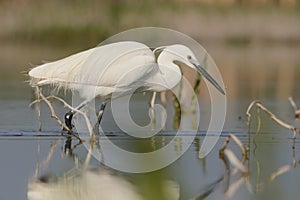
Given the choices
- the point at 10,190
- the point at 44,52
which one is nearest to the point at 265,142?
the point at 10,190

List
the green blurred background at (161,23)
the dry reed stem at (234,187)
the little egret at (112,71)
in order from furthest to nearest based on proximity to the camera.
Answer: the green blurred background at (161,23) → the little egret at (112,71) → the dry reed stem at (234,187)

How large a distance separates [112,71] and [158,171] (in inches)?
65.3

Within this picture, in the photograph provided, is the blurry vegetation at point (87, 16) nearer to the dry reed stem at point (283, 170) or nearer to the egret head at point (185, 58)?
the egret head at point (185, 58)

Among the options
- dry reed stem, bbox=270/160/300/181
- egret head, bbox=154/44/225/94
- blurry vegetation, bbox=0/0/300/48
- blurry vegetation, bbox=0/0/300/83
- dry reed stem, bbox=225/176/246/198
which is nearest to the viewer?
dry reed stem, bbox=225/176/246/198

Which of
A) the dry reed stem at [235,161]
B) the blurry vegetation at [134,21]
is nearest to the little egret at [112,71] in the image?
the dry reed stem at [235,161]

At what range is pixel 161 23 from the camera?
20469 mm

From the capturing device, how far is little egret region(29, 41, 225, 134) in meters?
7.64

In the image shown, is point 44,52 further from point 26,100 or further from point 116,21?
point 26,100

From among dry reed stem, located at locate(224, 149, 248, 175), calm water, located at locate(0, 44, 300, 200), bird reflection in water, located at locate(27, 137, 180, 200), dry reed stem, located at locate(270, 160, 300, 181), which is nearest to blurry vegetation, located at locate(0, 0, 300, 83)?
calm water, located at locate(0, 44, 300, 200)

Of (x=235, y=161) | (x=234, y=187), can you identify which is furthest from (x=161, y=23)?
(x=234, y=187)

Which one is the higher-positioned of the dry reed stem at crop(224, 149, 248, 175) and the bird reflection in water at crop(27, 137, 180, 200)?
the dry reed stem at crop(224, 149, 248, 175)

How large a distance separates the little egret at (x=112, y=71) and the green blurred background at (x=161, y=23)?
11.9m

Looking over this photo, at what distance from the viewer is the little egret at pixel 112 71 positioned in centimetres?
764

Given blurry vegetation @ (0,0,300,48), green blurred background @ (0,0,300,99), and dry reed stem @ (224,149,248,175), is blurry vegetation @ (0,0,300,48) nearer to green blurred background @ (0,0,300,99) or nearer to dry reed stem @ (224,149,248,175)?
green blurred background @ (0,0,300,99)
